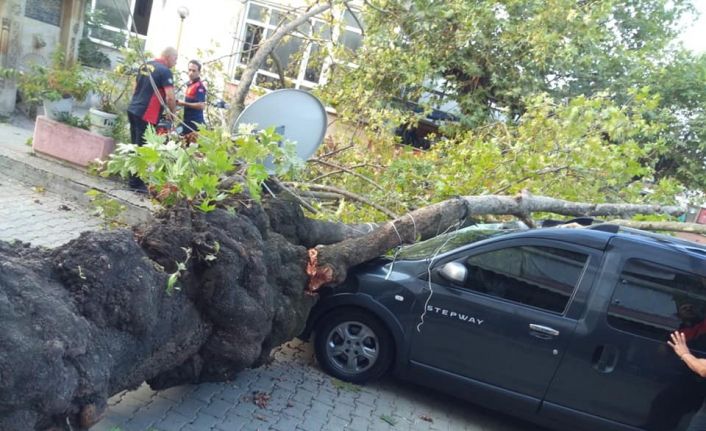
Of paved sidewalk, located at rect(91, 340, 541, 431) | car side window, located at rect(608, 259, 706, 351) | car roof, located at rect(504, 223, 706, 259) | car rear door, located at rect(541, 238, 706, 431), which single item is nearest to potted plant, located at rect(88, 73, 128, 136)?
paved sidewalk, located at rect(91, 340, 541, 431)

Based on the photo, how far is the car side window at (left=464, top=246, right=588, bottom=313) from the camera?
4.69m

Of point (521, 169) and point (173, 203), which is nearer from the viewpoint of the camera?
point (173, 203)

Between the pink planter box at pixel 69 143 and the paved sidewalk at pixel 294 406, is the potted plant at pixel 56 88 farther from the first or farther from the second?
the paved sidewalk at pixel 294 406

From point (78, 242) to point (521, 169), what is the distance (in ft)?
17.7

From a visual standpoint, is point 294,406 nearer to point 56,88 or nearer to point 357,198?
point 357,198

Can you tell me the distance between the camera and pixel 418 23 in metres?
10.6

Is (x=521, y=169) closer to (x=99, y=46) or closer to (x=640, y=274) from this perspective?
(x=640, y=274)

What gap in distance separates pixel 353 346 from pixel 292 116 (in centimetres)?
251

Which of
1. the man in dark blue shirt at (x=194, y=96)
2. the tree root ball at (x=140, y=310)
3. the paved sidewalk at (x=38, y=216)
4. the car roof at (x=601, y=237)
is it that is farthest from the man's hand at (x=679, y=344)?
the man in dark blue shirt at (x=194, y=96)

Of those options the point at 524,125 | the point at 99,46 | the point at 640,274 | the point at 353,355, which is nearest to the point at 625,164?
the point at 524,125

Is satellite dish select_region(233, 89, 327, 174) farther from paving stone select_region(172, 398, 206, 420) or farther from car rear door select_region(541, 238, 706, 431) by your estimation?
car rear door select_region(541, 238, 706, 431)

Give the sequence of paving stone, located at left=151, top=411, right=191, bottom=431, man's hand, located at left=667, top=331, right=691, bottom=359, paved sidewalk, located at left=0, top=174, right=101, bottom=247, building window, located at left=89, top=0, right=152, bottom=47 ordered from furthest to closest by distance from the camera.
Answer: building window, located at left=89, top=0, right=152, bottom=47 < paved sidewalk, located at left=0, top=174, right=101, bottom=247 < man's hand, located at left=667, top=331, right=691, bottom=359 < paving stone, located at left=151, top=411, right=191, bottom=431

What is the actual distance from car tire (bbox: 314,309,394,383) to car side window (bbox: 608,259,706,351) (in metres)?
1.82

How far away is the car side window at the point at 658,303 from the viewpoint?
4453 millimetres
